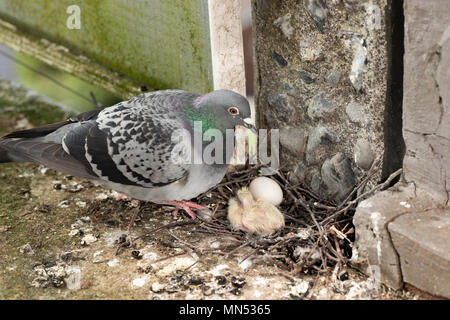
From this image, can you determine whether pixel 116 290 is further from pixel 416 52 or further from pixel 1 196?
pixel 416 52

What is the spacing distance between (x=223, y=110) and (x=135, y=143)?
1.65 feet

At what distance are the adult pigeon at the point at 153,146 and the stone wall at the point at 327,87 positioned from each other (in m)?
0.46

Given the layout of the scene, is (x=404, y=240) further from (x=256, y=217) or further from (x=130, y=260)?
(x=130, y=260)

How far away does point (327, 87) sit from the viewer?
130 inches

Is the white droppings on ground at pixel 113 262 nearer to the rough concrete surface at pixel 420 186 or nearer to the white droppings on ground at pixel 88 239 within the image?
the white droppings on ground at pixel 88 239

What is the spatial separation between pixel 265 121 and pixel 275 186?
22.5 inches

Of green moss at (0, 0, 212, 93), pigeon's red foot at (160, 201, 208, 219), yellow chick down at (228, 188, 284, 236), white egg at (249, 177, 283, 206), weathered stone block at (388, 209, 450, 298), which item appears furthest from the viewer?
green moss at (0, 0, 212, 93)

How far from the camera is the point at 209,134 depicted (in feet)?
10.6

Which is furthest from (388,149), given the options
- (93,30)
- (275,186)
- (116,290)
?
(93,30)

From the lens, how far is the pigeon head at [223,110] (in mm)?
3166

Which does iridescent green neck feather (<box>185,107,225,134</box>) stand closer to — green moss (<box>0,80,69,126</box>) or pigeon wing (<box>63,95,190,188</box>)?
pigeon wing (<box>63,95,190,188</box>)

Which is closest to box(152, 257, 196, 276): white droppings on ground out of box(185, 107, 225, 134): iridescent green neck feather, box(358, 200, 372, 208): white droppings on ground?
box(185, 107, 225, 134): iridescent green neck feather

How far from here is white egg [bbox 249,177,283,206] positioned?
3340mm

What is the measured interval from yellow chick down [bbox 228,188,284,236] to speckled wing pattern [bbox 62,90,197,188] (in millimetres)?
364
